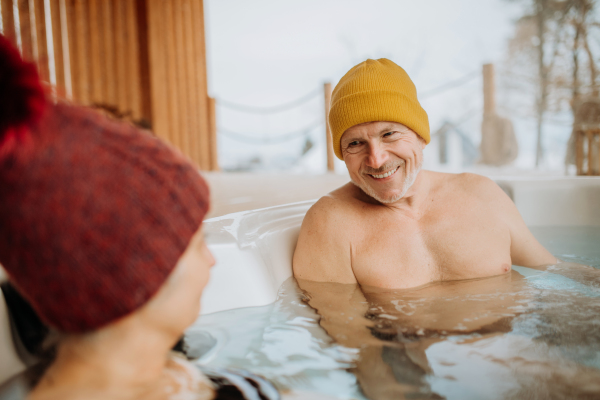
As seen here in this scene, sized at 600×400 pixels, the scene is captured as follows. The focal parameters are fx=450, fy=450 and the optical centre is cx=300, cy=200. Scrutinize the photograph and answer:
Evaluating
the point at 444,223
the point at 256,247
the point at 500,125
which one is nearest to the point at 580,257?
the point at 444,223

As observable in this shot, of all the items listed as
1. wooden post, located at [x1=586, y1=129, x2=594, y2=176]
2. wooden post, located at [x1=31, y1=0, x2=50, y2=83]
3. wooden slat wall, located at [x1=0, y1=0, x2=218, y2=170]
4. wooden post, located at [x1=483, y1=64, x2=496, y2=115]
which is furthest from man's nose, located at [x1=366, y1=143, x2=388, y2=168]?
wooden post, located at [x1=483, y1=64, x2=496, y2=115]

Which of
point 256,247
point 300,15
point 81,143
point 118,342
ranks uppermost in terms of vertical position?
point 300,15

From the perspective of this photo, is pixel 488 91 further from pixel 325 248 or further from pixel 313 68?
pixel 325 248

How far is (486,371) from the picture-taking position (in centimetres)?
88

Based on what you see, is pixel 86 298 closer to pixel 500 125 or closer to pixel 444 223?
pixel 444 223

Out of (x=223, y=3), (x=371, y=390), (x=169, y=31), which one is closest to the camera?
(x=371, y=390)

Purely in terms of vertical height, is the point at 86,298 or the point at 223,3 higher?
the point at 223,3

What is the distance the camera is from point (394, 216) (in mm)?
1501

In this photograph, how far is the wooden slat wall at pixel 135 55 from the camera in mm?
4523

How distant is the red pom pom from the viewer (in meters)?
0.51

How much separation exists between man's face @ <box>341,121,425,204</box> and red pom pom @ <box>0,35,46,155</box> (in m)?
0.97

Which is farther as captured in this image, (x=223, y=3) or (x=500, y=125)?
(x=223, y=3)

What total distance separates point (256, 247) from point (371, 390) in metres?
0.66

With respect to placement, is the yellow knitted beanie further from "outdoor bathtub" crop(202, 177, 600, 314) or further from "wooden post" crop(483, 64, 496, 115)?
"wooden post" crop(483, 64, 496, 115)
